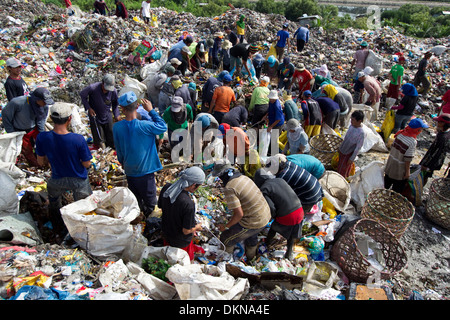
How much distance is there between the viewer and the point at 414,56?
12039mm

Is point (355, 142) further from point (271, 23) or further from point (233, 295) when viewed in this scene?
point (271, 23)

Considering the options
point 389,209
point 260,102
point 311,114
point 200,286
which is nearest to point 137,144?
point 200,286

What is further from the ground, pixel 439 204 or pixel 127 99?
pixel 127 99

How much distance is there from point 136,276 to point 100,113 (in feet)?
10.8

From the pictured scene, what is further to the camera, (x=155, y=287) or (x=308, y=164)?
(x=308, y=164)

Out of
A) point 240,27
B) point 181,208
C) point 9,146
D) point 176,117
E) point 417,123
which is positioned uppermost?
point 240,27

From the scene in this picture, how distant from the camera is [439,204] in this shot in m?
4.63

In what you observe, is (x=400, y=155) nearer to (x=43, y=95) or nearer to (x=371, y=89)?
(x=371, y=89)

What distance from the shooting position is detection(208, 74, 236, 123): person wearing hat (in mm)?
6059

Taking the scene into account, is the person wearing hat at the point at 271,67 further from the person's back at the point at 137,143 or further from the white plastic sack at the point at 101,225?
the white plastic sack at the point at 101,225

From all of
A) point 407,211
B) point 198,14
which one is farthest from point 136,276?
point 198,14

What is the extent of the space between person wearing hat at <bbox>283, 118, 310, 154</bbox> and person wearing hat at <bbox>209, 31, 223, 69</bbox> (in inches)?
184

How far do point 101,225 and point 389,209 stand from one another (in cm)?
408

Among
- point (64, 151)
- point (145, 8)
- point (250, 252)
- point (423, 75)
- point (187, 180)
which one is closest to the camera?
point (187, 180)
